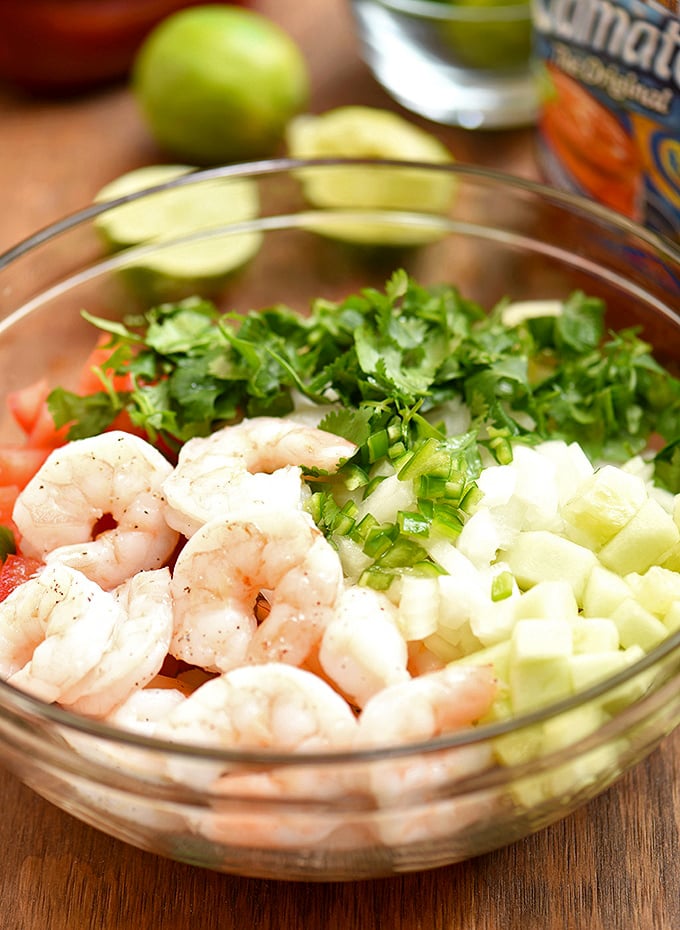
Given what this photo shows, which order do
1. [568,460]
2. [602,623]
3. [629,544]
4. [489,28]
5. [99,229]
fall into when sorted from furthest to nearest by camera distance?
[489,28] → [99,229] → [568,460] → [629,544] → [602,623]

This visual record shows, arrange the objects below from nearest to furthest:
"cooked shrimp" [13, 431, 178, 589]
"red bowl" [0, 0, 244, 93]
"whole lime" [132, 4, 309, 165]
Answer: "cooked shrimp" [13, 431, 178, 589] < "whole lime" [132, 4, 309, 165] < "red bowl" [0, 0, 244, 93]

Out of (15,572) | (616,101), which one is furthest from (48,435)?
(616,101)

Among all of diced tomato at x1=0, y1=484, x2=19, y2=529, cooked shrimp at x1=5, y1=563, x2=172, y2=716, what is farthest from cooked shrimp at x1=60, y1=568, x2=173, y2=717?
diced tomato at x1=0, y1=484, x2=19, y2=529

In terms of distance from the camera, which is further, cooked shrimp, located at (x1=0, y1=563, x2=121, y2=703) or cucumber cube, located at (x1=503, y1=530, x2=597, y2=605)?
cucumber cube, located at (x1=503, y1=530, x2=597, y2=605)

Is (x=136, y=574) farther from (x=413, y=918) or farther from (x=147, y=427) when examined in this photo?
(x=413, y=918)

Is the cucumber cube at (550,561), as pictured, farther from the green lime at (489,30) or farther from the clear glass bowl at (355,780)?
the green lime at (489,30)

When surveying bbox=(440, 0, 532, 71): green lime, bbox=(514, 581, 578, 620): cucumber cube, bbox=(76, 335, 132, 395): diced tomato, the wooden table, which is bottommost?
the wooden table

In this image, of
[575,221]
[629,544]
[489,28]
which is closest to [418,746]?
[629,544]

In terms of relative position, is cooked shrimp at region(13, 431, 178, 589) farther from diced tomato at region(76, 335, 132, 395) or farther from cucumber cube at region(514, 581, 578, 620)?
cucumber cube at region(514, 581, 578, 620)
